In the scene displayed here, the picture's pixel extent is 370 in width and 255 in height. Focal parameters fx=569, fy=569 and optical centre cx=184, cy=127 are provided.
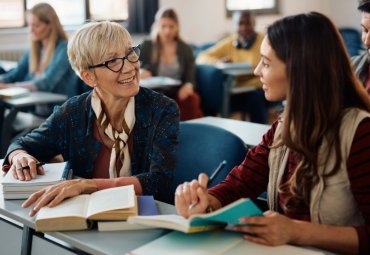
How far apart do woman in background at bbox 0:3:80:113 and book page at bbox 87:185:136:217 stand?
8.37 feet

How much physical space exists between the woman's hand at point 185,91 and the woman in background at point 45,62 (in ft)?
3.36

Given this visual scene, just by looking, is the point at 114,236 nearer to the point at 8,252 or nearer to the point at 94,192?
the point at 94,192

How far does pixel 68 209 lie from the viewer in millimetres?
1389

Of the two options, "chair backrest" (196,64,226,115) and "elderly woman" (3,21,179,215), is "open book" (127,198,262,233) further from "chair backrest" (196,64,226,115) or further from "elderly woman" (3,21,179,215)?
"chair backrest" (196,64,226,115)

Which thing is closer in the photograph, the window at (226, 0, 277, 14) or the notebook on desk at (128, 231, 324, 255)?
the notebook on desk at (128, 231, 324, 255)

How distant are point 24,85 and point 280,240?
3.09m

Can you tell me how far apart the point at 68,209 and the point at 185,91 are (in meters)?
3.34

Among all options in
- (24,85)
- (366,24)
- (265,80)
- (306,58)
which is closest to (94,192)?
(265,80)

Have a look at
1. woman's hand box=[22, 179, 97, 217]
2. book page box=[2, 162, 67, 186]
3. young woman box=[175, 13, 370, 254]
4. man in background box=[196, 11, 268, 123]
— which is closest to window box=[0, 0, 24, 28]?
man in background box=[196, 11, 268, 123]

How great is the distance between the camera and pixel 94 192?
5.05 ft

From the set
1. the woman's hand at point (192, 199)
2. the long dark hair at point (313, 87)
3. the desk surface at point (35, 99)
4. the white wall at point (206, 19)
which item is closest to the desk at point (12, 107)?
the desk surface at point (35, 99)

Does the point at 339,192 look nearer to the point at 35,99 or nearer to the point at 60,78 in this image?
the point at 35,99

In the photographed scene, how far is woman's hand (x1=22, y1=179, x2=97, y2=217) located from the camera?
145 centimetres

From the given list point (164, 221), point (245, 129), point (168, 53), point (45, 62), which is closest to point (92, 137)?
point (164, 221)
